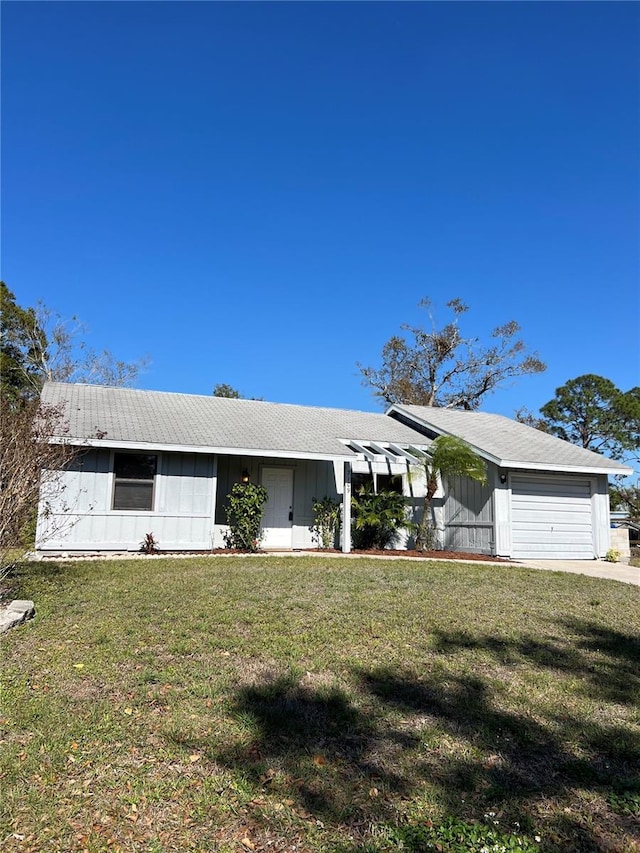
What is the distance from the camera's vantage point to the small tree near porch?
46.6ft

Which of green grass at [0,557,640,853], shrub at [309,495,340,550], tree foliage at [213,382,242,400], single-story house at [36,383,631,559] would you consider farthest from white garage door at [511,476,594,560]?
tree foliage at [213,382,242,400]

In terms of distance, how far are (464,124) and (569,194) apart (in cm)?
339

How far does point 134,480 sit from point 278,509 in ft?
12.6

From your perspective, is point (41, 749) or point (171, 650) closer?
point (41, 749)

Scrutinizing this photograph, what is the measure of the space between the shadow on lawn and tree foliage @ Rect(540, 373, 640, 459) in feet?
120

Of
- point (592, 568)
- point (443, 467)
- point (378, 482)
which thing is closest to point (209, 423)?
point (378, 482)

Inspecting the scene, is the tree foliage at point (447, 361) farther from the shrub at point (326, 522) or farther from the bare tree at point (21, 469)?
the bare tree at point (21, 469)

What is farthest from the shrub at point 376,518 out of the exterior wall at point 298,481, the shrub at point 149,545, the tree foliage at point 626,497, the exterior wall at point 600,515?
the tree foliage at point 626,497

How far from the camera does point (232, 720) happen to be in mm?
3652

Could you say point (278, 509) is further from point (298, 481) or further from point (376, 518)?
point (376, 518)

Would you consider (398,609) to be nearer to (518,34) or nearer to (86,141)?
(518,34)

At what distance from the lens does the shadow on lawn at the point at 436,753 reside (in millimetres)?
2795

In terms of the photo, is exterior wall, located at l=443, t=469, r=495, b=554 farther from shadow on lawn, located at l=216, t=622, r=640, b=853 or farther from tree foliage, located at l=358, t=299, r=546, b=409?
tree foliage, located at l=358, t=299, r=546, b=409

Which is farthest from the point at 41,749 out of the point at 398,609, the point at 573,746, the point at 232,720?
the point at 398,609
